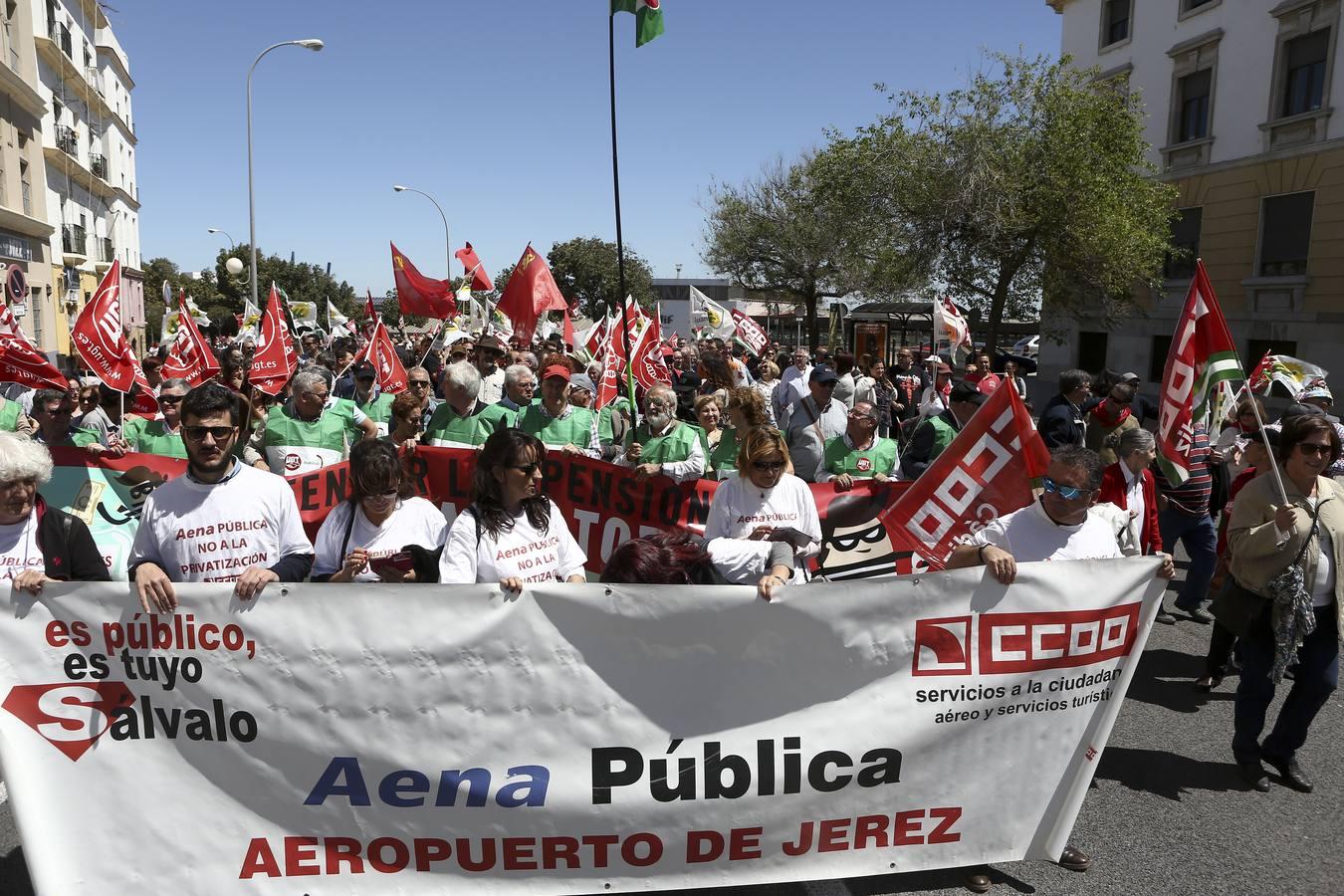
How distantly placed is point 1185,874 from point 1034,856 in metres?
0.65

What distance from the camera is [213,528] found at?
3.43 m

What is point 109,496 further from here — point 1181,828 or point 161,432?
point 1181,828

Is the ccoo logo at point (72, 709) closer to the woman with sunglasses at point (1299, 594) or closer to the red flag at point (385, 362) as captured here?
the woman with sunglasses at point (1299, 594)

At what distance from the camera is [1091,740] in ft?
11.4

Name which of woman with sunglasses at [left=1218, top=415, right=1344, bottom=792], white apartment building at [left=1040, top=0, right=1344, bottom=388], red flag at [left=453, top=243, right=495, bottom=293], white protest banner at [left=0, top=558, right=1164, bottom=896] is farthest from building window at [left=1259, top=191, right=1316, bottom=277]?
white protest banner at [left=0, top=558, right=1164, bottom=896]

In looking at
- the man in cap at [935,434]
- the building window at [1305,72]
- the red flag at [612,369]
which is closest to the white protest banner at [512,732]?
the man in cap at [935,434]

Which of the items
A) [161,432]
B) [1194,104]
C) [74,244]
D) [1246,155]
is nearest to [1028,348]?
[1194,104]

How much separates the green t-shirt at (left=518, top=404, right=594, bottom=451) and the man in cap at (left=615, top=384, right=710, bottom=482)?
40cm

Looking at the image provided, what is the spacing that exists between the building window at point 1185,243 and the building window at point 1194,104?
6.72 feet

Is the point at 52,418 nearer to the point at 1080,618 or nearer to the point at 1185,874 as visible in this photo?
the point at 1080,618

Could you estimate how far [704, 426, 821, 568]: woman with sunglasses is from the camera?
4.20 meters

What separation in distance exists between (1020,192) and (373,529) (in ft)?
70.2

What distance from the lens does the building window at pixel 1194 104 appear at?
24.9m

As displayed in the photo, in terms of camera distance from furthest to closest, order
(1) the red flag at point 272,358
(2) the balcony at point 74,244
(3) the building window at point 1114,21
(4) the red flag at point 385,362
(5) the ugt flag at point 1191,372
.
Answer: (2) the balcony at point 74,244
(3) the building window at point 1114,21
(4) the red flag at point 385,362
(1) the red flag at point 272,358
(5) the ugt flag at point 1191,372
